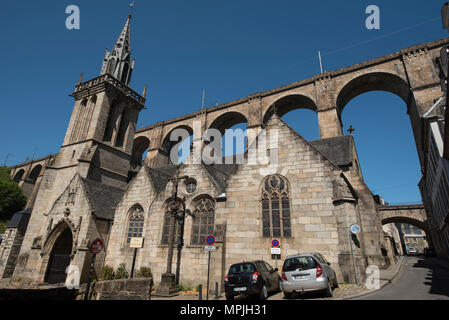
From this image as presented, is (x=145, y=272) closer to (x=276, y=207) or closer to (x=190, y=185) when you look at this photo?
(x=190, y=185)

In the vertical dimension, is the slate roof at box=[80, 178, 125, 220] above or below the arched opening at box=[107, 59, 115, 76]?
below

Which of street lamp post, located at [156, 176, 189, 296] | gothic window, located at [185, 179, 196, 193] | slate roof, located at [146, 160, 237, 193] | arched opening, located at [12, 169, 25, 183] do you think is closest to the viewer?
street lamp post, located at [156, 176, 189, 296]

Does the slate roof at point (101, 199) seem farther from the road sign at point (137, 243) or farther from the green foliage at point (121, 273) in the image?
the green foliage at point (121, 273)

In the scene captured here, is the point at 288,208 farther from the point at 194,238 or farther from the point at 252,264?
the point at 194,238

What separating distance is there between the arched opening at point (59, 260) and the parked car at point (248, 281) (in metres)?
14.5

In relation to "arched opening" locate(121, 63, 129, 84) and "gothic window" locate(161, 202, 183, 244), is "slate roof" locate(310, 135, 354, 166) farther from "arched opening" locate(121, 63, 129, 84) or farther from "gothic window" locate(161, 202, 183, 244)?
"arched opening" locate(121, 63, 129, 84)

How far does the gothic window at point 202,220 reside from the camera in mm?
13117

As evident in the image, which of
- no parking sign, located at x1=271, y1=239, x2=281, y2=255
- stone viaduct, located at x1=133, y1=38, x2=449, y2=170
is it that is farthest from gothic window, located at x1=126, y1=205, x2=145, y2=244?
stone viaduct, located at x1=133, y1=38, x2=449, y2=170

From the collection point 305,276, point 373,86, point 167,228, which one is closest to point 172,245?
point 167,228

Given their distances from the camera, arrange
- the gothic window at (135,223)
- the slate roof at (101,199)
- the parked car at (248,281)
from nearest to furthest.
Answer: the parked car at (248,281)
the gothic window at (135,223)
the slate roof at (101,199)

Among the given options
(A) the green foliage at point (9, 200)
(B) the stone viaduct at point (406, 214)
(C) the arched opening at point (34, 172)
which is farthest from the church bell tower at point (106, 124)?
(B) the stone viaduct at point (406, 214)

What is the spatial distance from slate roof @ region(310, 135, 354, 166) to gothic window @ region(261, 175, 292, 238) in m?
A: 4.24

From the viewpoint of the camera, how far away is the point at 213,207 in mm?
13438

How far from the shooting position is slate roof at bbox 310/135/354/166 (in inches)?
527
